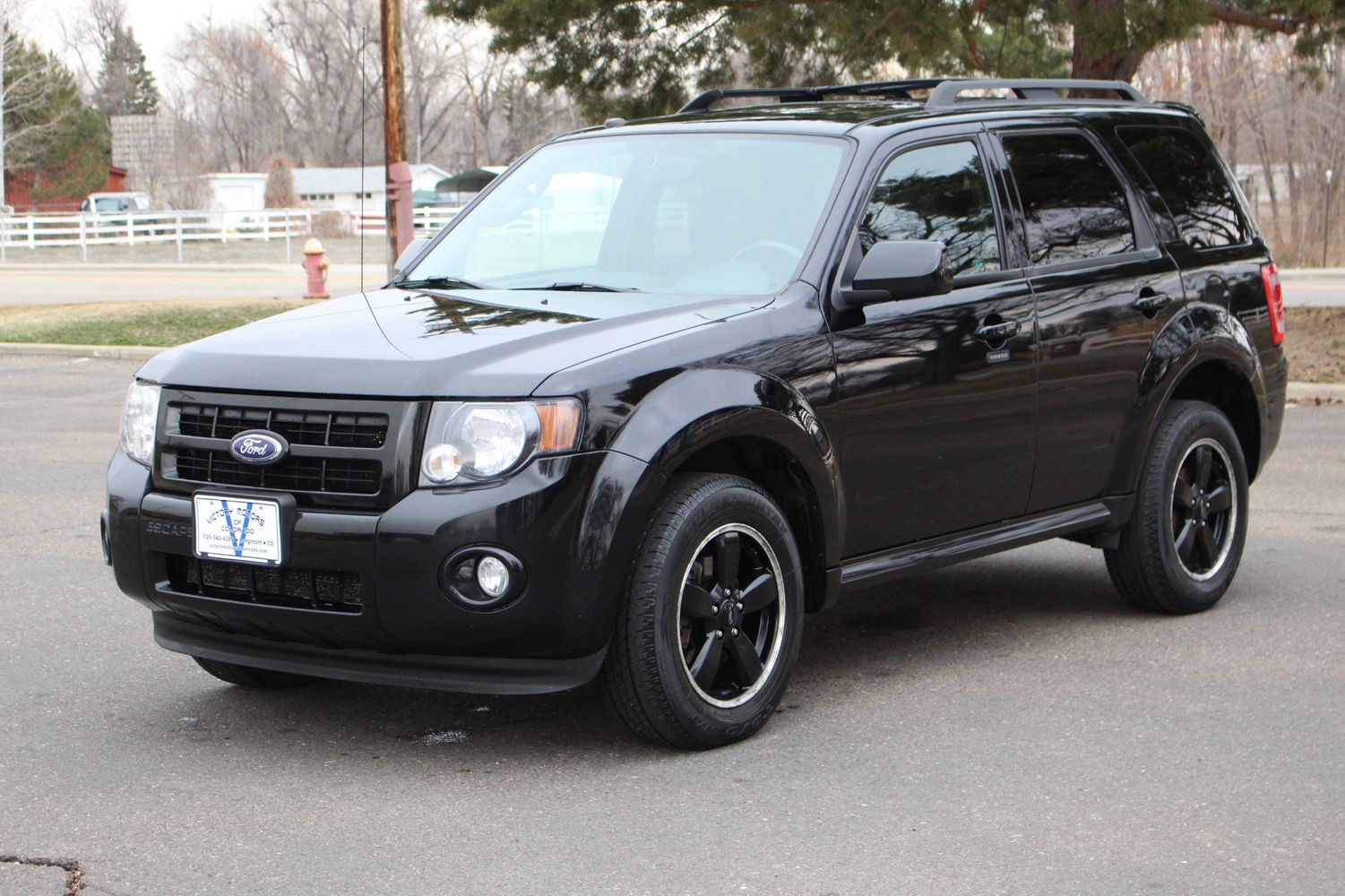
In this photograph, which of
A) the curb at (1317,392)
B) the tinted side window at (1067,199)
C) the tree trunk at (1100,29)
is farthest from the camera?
the tree trunk at (1100,29)

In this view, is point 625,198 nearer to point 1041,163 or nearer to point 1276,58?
point 1041,163

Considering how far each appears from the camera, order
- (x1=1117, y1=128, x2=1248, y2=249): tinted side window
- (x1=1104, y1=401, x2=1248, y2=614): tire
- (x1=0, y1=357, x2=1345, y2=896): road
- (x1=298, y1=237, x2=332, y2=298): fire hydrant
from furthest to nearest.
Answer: (x1=298, y1=237, x2=332, y2=298): fire hydrant
(x1=1117, y1=128, x2=1248, y2=249): tinted side window
(x1=1104, y1=401, x2=1248, y2=614): tire
(x1=0, y1=357, x2=1345, y2=896): road

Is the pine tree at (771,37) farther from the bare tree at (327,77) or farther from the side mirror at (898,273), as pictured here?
the bare tree at (327,77)

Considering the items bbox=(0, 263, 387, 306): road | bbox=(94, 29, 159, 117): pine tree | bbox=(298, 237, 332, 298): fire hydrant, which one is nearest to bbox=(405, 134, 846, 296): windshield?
bbox=(298, 237, 332, 298): fire hydrant

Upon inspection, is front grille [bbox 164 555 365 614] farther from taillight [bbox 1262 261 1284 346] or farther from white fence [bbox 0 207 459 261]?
white fence [bbox 0 207 459 261]

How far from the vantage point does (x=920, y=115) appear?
19.2ft

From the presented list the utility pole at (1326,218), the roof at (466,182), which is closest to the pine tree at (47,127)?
the roof at (466,182)

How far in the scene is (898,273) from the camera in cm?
510

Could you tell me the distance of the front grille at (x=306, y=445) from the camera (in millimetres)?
4441

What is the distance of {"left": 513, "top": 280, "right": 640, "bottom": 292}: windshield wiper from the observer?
543 cm

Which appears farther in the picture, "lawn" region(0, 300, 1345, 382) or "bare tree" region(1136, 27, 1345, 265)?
"bare tree" region(1136, 27, 1345, 265)

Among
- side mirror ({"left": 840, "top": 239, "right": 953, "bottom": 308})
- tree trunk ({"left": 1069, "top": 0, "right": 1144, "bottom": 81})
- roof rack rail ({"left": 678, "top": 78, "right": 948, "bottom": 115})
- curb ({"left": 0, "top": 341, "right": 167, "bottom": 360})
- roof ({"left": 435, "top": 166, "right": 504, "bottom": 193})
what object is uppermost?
tree trunk ({"left": 1069, "top": 0, "right": 1144, "bottom": 81})

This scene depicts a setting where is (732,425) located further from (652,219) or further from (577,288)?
(652,219)

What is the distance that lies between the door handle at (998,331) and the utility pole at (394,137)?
16.3 m
